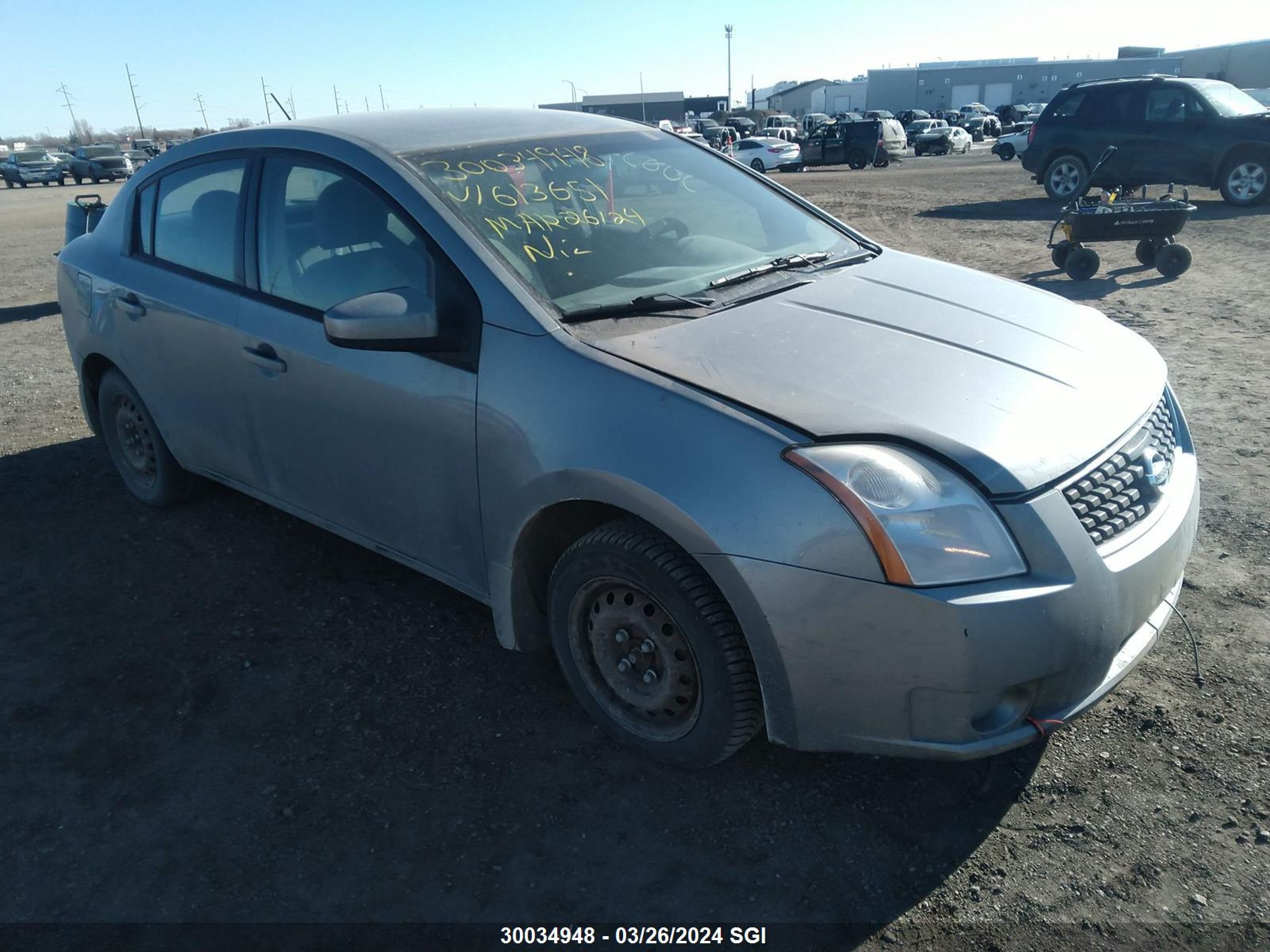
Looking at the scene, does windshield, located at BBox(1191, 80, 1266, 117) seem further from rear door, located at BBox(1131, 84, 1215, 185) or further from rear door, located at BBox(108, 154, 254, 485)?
rear door, located at BBox(108, 154, 254, 485)

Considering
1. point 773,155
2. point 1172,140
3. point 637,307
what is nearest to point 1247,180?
point 1172,140

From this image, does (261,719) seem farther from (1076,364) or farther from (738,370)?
(1076,364)

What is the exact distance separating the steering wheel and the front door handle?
1354 mm

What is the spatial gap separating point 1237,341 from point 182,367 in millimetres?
6843

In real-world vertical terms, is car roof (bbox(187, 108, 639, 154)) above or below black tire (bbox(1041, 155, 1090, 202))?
above

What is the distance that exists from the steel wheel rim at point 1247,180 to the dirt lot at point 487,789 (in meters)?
12.3

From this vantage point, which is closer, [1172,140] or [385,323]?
[385,323]

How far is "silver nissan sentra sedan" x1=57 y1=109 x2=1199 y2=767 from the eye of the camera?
2191 millimetres

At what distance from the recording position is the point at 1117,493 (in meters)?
2.40

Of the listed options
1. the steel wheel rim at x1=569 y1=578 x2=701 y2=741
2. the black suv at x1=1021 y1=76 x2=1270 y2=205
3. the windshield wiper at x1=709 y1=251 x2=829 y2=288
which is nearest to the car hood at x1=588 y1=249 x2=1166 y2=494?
the windshield wiper at x1=709 y1=251 x2=829 y2=288

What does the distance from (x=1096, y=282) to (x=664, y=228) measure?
7301mm

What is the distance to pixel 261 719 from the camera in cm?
305

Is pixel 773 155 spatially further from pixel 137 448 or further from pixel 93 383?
pixel 137 448

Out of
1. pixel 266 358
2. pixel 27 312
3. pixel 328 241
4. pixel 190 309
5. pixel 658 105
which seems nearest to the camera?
pixel 328 241
